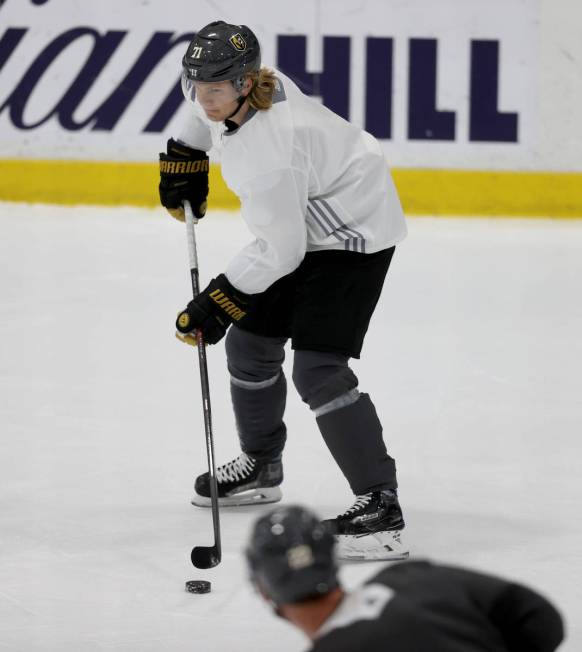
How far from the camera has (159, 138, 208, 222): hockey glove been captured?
337 centimetres

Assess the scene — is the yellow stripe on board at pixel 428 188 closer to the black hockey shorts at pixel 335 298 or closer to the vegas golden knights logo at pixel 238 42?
the black hockey shorts at pixel 335 298

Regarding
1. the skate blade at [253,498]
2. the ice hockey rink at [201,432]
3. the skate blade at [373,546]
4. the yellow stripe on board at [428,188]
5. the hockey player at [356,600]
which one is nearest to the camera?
the hockey player at [356,600]

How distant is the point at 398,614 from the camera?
57.4 inches

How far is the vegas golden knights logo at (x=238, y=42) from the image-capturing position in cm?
286

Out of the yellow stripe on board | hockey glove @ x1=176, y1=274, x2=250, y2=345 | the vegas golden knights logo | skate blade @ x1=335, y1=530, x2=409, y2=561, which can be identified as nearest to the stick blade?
skate blade @ x1=335, y1=530, x2=409, y2=561

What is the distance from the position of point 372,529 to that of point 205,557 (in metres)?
0.38

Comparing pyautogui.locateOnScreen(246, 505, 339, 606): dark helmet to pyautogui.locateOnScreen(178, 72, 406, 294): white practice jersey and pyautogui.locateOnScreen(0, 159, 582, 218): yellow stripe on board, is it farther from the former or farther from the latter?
pyautogui.locateOnScreen(0, 159, 582, 218): yellow stripe on board

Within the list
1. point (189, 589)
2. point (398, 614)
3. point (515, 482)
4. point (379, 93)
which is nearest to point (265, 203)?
point (189, 589)

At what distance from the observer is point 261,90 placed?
2.86 metres

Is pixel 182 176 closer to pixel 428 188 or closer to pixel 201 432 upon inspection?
pixel 201 432

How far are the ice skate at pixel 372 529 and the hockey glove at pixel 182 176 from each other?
79 centimetres

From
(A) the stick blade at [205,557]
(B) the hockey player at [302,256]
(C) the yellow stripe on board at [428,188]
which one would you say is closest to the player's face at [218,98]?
(B) the hockey player at [302,256]

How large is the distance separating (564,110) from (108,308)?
8.53 ft

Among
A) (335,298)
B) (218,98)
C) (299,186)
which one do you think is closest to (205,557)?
(335,298)
